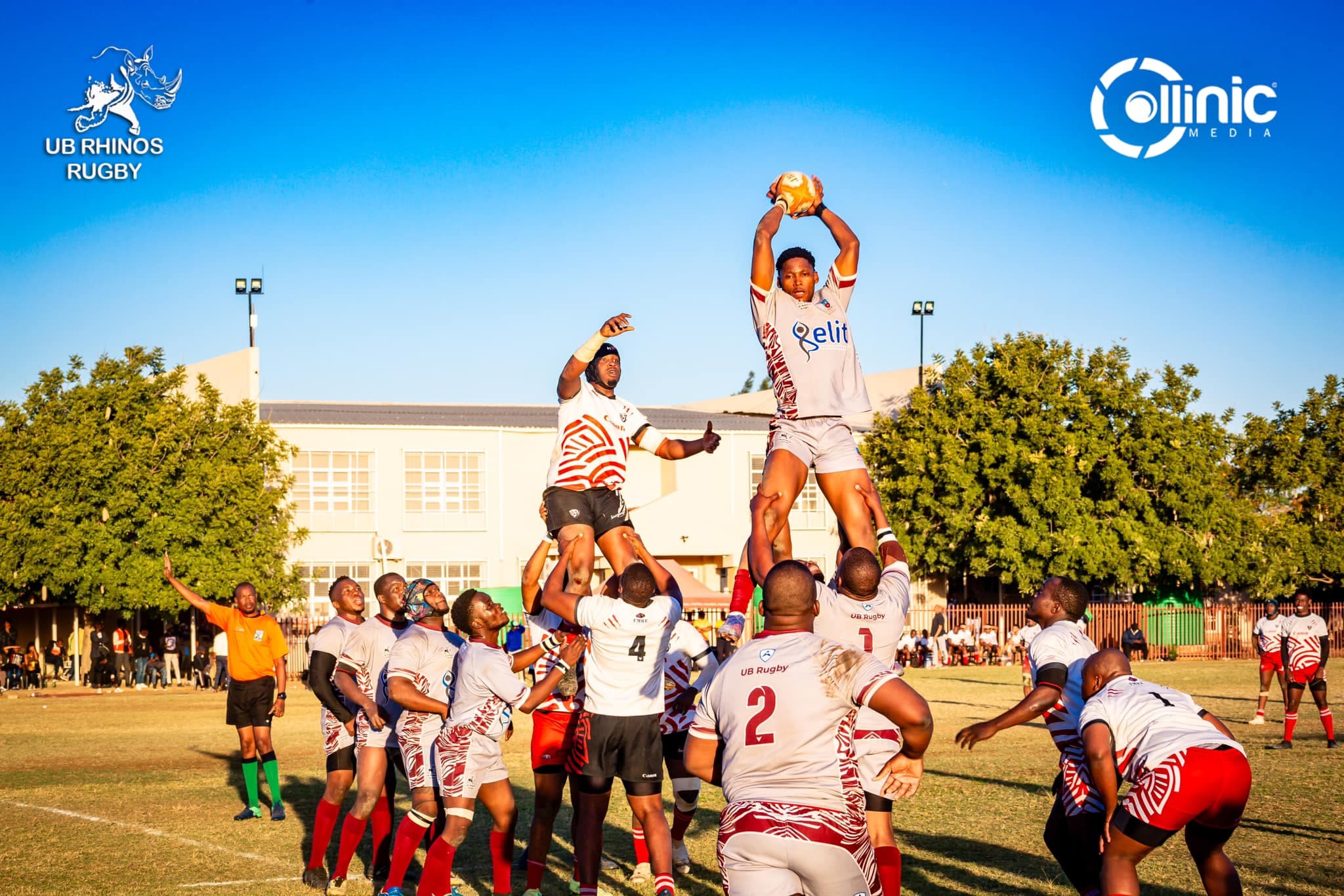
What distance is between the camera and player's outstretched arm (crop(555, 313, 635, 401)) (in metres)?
9.55

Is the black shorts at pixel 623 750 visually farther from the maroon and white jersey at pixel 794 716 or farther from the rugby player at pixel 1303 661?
the rugby player at pixel 1303 661

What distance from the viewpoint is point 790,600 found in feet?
19.6

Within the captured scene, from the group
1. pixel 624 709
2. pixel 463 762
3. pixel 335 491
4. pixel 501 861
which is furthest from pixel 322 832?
pixel 335 491

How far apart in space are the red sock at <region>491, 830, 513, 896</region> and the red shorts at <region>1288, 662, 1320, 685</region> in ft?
46.5

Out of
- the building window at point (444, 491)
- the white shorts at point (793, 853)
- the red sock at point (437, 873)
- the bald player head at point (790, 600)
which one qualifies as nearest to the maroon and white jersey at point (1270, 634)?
the red sock at point (437, 873)

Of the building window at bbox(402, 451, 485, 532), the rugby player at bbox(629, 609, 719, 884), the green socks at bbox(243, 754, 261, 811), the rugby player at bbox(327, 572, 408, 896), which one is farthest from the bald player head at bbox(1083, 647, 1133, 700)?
the building window at bbox(402, 451, 485, 532)

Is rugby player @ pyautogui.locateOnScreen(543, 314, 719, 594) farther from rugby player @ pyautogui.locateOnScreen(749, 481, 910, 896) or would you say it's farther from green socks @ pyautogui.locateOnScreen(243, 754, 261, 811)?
green socks @ pyautogui.locateOnScreen(243, 754, 261, 811)

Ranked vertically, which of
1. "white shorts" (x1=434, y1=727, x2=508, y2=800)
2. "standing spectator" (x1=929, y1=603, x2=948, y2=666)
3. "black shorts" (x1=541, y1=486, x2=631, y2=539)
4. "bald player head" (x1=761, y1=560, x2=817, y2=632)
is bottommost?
"standing spectator" (x1=929, y1=603, x2=948, y2=666)

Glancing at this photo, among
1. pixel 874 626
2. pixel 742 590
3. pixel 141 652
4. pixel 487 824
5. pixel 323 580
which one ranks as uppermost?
pixel 742 590

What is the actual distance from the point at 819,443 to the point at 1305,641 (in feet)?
44.3

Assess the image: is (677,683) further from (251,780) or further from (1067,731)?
(251,780)

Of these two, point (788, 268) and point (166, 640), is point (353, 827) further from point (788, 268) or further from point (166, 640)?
point (166, 640)

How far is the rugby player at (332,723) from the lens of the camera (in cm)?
1081

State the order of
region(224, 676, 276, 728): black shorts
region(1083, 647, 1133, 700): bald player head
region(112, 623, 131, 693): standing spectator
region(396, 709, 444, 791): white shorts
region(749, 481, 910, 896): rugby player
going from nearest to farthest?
region(1083, 647, 1133, 700): bald player head → region(749, 481, 910, 896): rugby player → region(396, 709, 444, 791): white shorts → region(224, 676, 276, 728): black shorts → region(112, 623, 131, 693): standing spectator
